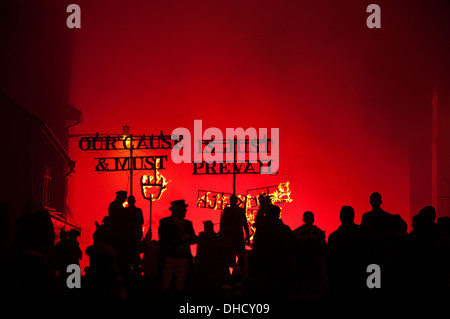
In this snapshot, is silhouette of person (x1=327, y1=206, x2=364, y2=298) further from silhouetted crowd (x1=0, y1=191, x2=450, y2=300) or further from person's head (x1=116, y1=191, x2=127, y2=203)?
person's head (x1=116, y1=191, x2=127, y2=203)

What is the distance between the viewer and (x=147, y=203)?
105ft

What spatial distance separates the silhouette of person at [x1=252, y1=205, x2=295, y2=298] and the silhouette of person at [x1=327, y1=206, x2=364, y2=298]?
1.33 meters

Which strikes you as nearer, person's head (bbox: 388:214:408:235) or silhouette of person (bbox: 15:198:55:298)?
silhouette of person (bbox: 15:198:55:298)

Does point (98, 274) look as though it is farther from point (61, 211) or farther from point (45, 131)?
point (61, 211)

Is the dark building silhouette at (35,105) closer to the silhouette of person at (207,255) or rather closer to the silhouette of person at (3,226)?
the silhouette of person at (207,255)

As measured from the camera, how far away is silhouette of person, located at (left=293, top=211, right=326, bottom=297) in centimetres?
1266

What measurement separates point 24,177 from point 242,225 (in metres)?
8.77

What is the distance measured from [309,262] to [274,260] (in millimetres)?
1280

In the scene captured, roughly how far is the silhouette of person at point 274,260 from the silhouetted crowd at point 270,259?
2cm

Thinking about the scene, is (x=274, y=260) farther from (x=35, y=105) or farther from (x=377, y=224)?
(x=35, y=105)

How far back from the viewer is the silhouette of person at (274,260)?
11648 millimetres

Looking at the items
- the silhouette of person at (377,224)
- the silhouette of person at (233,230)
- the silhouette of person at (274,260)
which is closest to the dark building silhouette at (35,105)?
the silhouette of person at (233,230)

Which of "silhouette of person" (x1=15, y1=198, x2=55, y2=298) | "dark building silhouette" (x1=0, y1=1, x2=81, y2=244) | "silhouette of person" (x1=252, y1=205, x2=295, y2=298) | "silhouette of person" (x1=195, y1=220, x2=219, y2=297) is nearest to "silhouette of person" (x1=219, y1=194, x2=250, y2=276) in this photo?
"silhouette of person" (x1=195, y1=220, x2=219, y2=297)

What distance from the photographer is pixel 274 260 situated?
38.3 feet
